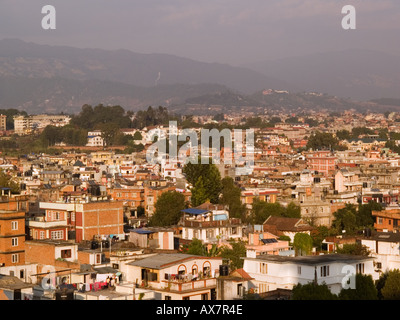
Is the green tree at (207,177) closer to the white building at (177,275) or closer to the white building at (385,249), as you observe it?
the white building at (385,249)

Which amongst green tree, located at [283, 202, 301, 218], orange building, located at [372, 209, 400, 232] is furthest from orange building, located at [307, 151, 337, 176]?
orange building, located at [372, 209, 400, 232]

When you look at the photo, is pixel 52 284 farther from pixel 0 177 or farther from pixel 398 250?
pixel 0 177

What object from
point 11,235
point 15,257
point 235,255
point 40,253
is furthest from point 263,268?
point 11,235

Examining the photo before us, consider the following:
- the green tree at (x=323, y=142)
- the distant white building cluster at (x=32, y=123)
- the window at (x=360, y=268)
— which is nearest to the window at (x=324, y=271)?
the window at (x=360, y=268)

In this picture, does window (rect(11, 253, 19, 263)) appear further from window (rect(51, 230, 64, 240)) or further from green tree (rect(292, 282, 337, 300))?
green tree (rect(292, 282, 337, 300))

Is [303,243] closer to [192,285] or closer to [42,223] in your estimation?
[42,223]
